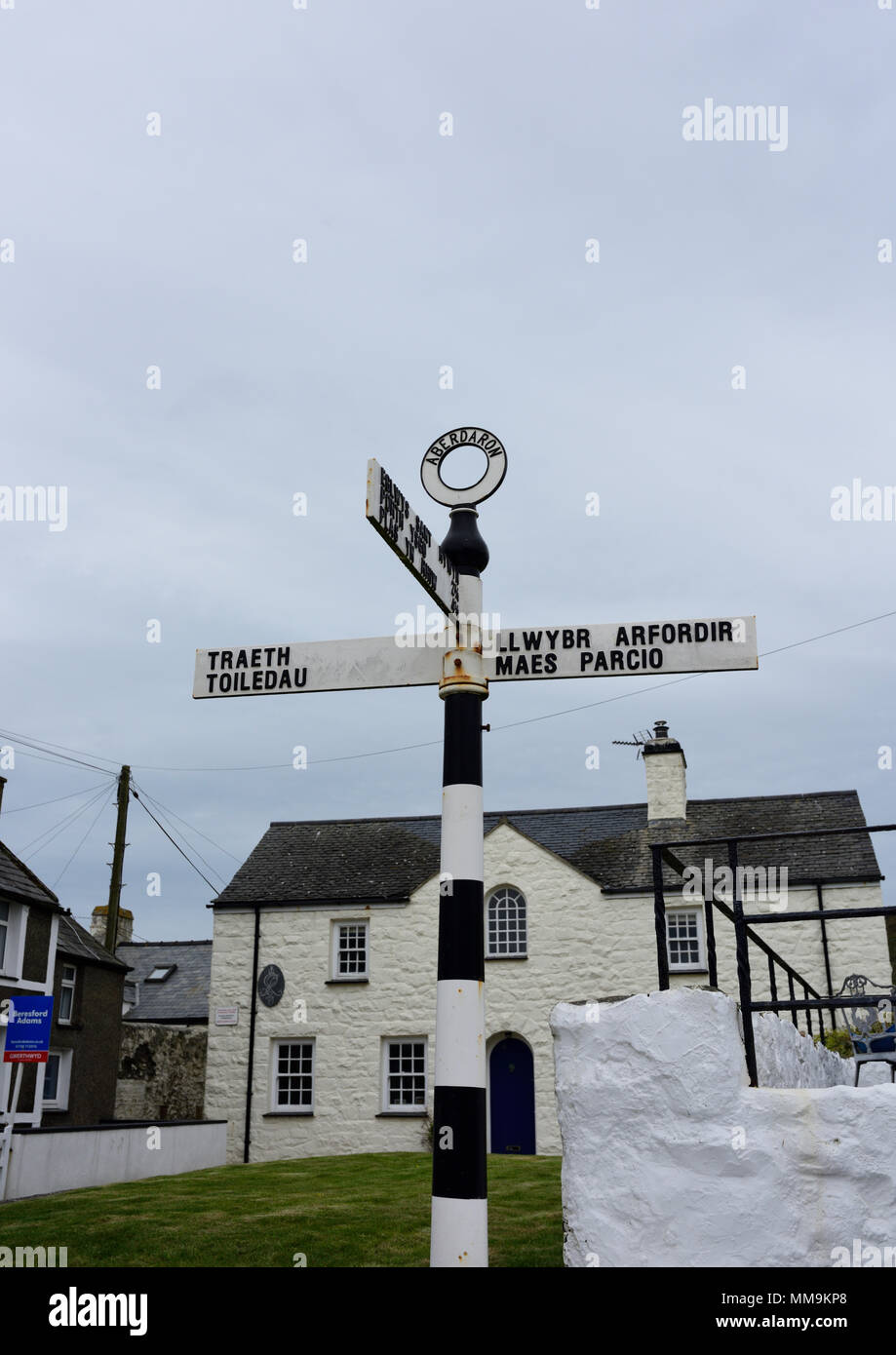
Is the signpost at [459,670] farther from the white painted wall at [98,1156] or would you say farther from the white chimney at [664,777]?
the white chimney at [664,777]

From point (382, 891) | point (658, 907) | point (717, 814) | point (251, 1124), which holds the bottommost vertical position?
point (251, 1124)

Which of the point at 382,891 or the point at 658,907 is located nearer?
the point at 658,907

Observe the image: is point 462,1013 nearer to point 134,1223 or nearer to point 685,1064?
point 685,1064

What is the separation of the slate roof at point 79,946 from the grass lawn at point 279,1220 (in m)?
10.1

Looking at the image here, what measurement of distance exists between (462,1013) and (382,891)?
16.8 metres

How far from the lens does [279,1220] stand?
8844 millimetres

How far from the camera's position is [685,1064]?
521 cm

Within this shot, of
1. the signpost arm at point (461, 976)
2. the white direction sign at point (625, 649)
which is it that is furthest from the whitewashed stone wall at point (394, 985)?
the signpost arm at point (461, 976)

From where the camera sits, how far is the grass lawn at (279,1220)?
722 centimetres

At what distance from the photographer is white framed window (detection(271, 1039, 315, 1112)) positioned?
20.8 m

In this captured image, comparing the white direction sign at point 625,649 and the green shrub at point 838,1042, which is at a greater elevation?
the white direction sign at point 625,649
